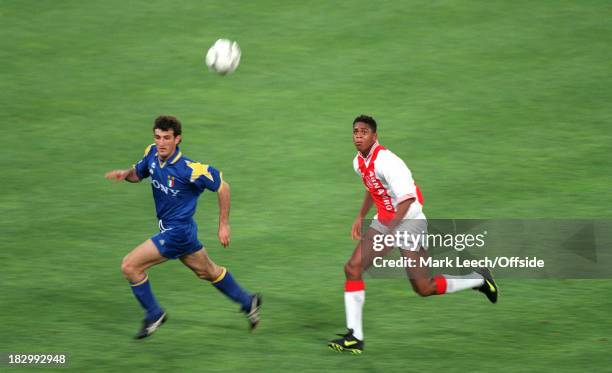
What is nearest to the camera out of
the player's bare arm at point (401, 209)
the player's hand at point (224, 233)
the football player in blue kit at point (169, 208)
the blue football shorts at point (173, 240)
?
the player's hand at point (224, 233)

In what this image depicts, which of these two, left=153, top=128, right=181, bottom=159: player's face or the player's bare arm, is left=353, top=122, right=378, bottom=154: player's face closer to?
the player's bare arm

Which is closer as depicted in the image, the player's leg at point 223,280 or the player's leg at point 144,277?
the player's leg at point 144,277

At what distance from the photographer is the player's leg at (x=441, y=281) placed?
10.1 meters

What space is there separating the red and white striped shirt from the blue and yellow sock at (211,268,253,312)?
167 cm

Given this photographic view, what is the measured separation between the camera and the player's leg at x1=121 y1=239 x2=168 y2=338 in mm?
9875

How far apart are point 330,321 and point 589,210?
465 centimetres

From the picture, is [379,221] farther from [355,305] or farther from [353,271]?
[355,305]

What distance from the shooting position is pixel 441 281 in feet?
34.2

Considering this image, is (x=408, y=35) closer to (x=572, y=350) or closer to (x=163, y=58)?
(x=163, y=58)

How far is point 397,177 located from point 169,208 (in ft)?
7.82

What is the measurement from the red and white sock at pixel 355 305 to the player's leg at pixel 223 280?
1115 mm

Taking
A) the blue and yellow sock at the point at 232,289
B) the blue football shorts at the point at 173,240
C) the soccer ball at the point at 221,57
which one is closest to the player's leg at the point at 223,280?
the blue and yellow sock at the point at 232,289

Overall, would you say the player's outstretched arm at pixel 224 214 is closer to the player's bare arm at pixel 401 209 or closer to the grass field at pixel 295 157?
the grass field at pixel 295 157

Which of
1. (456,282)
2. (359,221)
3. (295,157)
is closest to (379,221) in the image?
(359,221)
